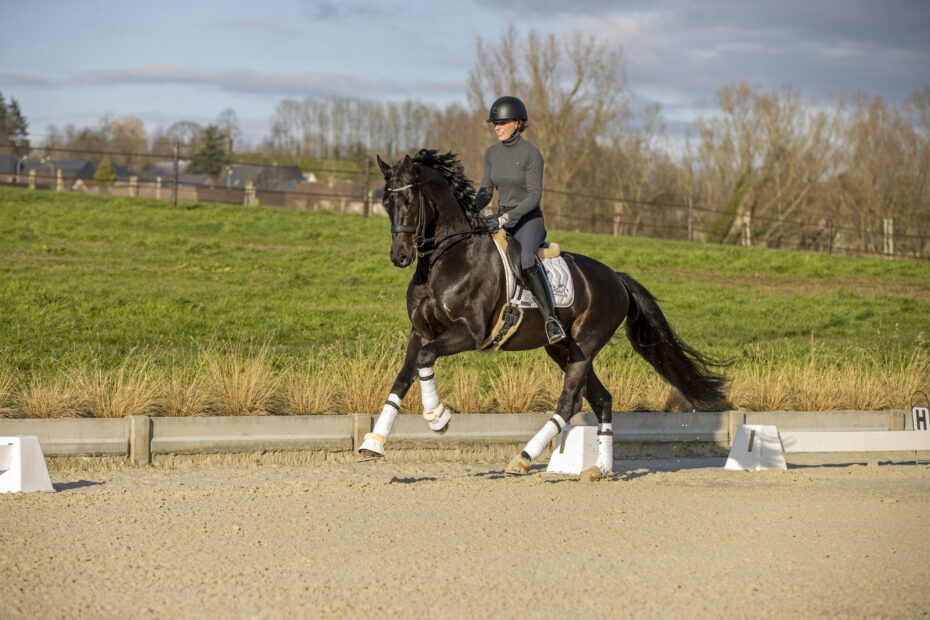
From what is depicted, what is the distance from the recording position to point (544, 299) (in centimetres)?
892

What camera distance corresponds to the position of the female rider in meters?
8.85

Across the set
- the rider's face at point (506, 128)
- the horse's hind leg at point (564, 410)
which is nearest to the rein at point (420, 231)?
the rider's face at point (506, 128)

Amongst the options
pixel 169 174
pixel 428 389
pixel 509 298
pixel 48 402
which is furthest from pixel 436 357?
pixel 169 174

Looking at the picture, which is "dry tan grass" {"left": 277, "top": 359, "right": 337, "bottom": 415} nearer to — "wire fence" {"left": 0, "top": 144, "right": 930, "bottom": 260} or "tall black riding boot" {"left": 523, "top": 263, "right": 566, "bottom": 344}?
"tall black riding boot" {"left": 523, "top": 263, "right": 566, "bottom": 344}

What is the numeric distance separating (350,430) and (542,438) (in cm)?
203

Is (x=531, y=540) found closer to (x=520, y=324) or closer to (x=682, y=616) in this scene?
(x=682, y=616)

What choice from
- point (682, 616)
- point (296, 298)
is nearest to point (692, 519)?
point (682, 616)

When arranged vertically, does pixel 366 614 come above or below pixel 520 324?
below

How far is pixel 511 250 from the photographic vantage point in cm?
881

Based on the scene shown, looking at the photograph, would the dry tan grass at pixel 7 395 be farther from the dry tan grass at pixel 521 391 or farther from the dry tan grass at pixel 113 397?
the dry tan grass at pixel 521 391

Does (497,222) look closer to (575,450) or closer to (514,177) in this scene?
(514,177)

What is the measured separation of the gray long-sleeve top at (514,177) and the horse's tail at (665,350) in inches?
73.7

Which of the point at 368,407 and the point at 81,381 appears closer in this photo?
the point at 81,381

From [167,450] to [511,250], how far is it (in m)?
3.45
